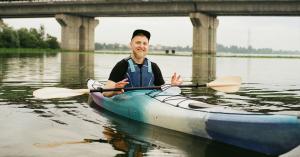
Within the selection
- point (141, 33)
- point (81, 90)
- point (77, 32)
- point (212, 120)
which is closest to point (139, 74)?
point (141, 33)

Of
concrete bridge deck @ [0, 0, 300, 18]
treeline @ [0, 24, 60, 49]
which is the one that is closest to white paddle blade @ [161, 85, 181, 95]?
concrete bridge deck @ [0, 0, 300, 18]

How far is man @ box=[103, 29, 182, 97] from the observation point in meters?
7.26

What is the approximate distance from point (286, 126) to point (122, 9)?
187ft

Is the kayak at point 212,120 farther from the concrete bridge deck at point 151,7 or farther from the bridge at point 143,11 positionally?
the concrete bridge deck at point 151,7

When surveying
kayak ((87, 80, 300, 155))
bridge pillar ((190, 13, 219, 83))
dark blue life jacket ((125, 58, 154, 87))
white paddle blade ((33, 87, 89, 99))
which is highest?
bridge pillar ((190, 13, 219, 83))

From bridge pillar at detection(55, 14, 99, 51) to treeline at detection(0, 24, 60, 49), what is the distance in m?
12.1

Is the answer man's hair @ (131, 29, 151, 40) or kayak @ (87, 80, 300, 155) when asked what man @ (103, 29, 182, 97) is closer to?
man's hair @ (131, 29, 151, 40)

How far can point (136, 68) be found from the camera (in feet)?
24.8

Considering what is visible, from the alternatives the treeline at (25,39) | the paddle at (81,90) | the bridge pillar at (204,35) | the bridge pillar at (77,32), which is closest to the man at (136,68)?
the paddle at (81,90)

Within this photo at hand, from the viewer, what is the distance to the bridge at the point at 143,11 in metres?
52.0

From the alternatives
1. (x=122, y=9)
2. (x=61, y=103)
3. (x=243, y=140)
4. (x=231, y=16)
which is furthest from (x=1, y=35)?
(x=243, y=140)

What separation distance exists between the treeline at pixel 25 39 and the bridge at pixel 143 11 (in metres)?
5.09

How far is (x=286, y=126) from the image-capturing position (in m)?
4.73

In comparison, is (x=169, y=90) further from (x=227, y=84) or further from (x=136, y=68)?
(x=227, y=84)
